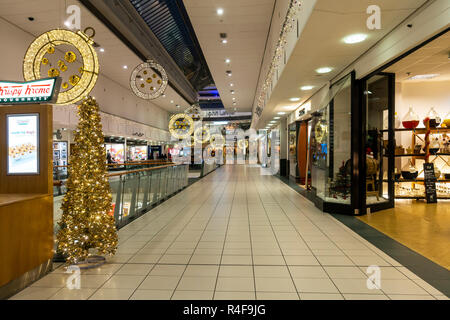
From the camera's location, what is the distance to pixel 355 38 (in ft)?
14.9

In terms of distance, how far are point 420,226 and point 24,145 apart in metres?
6.29

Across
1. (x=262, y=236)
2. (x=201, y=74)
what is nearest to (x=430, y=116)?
(x=262, y=236)

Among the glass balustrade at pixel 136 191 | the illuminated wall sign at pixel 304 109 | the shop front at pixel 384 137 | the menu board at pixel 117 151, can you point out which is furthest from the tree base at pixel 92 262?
the menu board at pixel 117 151

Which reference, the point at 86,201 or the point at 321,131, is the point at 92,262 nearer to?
the point at 86,201

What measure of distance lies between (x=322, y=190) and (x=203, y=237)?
11.8 feet

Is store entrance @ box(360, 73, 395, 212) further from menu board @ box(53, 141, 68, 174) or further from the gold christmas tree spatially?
menu board @ box(53, 141, 68, 174)

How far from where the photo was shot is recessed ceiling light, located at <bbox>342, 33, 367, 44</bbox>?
441 cm

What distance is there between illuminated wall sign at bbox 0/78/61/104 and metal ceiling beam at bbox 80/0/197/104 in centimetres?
444

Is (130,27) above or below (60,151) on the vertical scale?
above

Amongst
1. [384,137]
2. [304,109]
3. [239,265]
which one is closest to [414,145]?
[384,137]

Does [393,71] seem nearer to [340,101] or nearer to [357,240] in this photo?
[340,101]

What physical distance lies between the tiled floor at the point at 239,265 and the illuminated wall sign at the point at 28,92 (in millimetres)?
2039

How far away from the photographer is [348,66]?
248 inches

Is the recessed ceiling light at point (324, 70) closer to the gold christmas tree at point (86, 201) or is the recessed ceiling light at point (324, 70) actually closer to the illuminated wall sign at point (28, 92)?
the gold christmas tree at point (86, 201)
